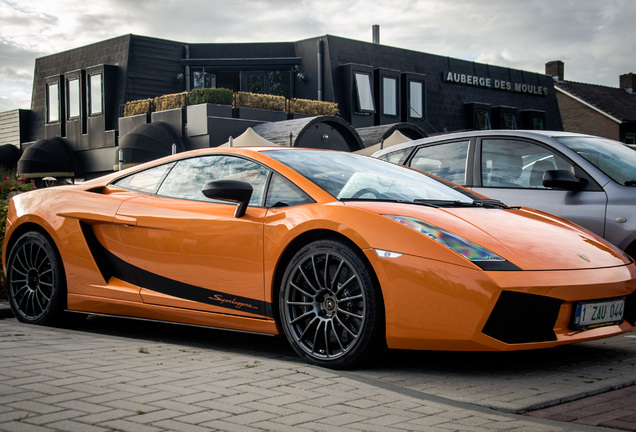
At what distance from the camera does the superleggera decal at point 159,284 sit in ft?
15.6

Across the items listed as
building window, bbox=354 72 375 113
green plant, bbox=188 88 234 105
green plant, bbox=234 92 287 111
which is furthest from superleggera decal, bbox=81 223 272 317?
building window, bbox=354 72 375 113

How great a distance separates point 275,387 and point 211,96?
849 inches

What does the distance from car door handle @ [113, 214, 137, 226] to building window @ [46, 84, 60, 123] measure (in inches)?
1138

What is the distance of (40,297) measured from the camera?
6.01 m

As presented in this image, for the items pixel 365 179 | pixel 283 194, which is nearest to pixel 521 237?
pixel 365 179

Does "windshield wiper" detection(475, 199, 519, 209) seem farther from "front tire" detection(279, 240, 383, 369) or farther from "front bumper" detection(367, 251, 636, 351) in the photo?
"front tire" detection(279, 240, 383, 369)

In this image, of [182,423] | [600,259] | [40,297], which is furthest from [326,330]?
[40,297]

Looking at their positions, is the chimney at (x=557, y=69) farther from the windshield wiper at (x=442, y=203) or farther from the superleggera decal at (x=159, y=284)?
the superleggera decal at (x=159, y=284)

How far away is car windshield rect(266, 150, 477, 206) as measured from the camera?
480 cm

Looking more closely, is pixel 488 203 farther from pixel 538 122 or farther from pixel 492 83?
pixel 538 122

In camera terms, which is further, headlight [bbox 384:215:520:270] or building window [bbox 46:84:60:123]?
building window [bbox 46:84:60:123]

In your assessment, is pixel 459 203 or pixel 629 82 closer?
pixel 459 203

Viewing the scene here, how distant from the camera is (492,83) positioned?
38.9m

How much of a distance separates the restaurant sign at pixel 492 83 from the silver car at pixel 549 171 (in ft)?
97.4
